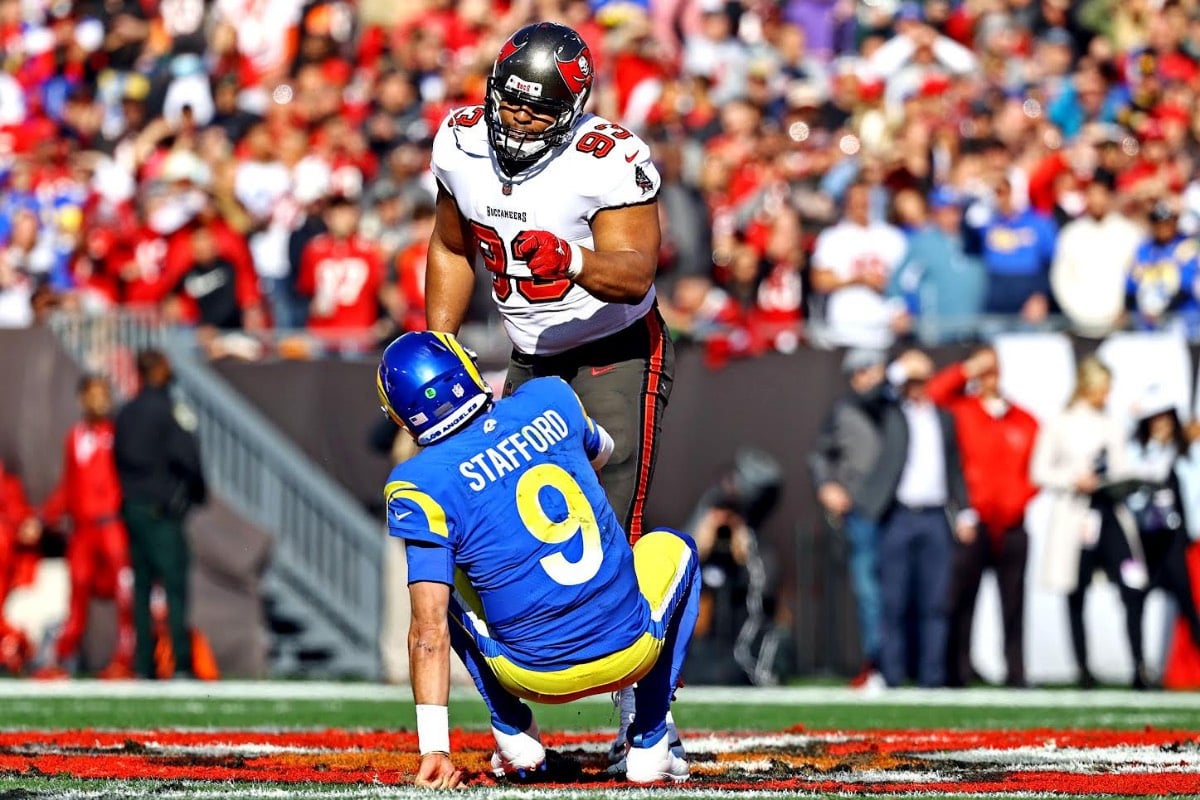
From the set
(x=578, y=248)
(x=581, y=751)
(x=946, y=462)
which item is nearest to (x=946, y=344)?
(x=946, y=462)

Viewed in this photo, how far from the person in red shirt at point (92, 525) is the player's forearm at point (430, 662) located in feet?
26.9

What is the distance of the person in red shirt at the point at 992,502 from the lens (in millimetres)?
13039

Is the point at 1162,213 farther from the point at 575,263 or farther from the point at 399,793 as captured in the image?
the point at 399,793

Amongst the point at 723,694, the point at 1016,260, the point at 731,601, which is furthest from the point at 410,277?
the point at 723,694

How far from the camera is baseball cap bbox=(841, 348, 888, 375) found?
13.4m

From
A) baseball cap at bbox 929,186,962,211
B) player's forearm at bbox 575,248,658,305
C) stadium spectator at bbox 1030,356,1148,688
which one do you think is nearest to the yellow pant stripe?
player's forearm at bbox 575,248,658,305

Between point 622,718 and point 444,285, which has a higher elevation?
point 444,285

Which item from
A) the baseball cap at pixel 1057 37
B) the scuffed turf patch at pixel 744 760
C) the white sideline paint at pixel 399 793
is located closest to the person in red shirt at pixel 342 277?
the baseball cap at pixel 1057 37

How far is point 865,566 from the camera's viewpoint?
13102mm

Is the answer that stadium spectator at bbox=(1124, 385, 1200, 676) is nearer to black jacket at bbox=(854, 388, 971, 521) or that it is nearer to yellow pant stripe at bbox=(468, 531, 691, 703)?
black jacket at bbox=(854, 388, 971, 521)

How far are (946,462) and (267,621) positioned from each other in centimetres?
449

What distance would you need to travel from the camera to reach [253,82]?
63.8 feet

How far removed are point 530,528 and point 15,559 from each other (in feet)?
29.2

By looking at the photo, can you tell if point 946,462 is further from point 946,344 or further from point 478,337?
point 478,337
